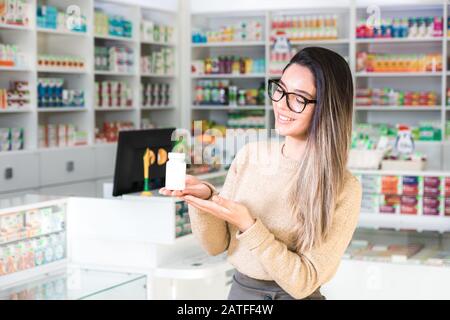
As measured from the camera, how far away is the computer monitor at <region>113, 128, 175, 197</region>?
152 inches

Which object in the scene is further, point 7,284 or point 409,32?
point 409,32

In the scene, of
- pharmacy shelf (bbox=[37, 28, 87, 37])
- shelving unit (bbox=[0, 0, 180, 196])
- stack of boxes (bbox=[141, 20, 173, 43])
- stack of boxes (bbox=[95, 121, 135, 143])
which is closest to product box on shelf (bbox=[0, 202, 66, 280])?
shelving unit (bbox=[0, 0, 180, 196])

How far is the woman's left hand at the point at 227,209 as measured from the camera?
1.61m

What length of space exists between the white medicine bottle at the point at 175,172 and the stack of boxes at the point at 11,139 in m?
4.75

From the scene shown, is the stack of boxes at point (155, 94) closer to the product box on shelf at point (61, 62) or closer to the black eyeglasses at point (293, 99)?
the product box on shelf at point (61, 62)

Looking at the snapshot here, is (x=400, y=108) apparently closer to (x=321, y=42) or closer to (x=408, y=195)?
(x=321, y=42)

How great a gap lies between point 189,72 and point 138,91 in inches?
33.2

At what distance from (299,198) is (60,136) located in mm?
5335

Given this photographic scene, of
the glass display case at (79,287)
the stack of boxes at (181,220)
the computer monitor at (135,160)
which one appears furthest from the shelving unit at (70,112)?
the glass display case at (79,287)

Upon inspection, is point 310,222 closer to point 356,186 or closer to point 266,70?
point 356,186

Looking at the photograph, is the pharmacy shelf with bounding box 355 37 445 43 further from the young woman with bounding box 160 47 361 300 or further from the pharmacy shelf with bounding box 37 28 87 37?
the young woman with bounding box 160 47 361 300

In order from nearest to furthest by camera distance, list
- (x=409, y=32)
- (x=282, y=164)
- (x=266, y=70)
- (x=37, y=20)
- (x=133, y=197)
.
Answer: (x=282, y=164) < (x=133, y=197) < (x=37, y=20) < (x=409, y=32) < (x=266, y=70)

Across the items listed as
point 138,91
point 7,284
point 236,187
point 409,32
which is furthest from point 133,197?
point 409,32

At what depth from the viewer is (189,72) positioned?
8398mm
